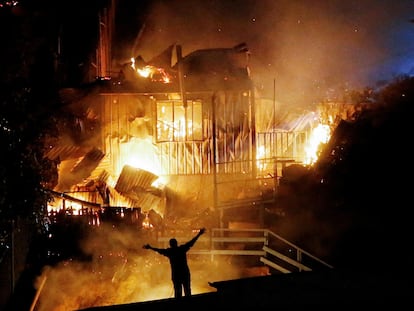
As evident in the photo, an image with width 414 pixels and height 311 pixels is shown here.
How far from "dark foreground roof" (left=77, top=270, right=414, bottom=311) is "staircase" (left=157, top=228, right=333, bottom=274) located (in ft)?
13.4

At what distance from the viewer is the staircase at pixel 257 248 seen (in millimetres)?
14641

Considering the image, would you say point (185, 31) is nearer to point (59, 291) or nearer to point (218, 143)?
point (218, 143)

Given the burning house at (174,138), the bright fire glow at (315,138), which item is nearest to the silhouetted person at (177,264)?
the burning house at (174,138)

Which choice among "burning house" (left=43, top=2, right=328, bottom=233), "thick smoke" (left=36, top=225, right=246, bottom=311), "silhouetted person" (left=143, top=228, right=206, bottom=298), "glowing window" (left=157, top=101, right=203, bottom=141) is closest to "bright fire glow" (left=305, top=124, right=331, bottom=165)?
"burning house" (left=43, top=2, right=328, bottom=233)

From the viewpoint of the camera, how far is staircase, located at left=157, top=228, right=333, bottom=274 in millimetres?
14641

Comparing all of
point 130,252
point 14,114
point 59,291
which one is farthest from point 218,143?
point 14,114

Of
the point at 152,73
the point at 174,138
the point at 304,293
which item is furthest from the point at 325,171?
the point at 152,73

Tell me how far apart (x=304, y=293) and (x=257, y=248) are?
279 inches

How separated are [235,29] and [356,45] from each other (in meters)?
6.72

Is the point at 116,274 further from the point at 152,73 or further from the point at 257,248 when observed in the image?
the point at 152,73

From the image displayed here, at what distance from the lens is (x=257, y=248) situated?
16172 millimetres

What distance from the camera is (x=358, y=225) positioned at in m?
15.0

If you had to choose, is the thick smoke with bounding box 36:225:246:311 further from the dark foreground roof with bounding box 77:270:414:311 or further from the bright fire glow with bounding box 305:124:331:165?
the bright fire glow with bounding box 305:124:331:165

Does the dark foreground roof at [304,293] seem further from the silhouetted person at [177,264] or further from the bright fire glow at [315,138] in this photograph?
the bright fire glow at [315,138]
